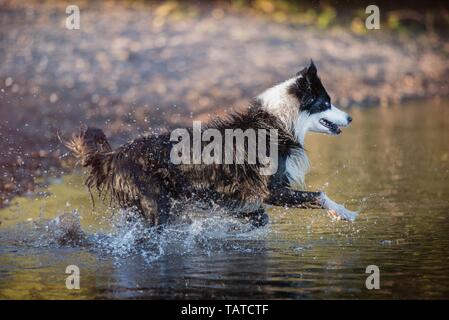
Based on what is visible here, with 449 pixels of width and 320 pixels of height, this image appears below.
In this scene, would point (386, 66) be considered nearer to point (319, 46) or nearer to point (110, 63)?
point (319, 46)

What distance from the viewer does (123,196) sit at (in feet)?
25.3

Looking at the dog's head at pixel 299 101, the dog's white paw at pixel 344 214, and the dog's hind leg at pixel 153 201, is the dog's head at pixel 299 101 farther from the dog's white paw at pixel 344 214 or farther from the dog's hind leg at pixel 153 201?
→ the dog's hind leg at pixel 153 201

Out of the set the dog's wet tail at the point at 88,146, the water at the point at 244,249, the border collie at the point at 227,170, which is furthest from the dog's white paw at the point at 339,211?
the dog's wet tail at the point at 88,146

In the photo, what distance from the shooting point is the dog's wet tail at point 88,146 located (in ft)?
25.7

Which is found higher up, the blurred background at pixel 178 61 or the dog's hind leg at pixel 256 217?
the blurred background at pixel 178 61

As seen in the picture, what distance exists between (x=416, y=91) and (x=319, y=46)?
2.55m

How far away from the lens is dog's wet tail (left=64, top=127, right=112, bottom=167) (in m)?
7.82

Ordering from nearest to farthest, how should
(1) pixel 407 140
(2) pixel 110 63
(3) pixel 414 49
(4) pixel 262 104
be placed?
(4) pixel 262 104 < (1) pixel 407 140 < (2) pixel 110 63 < (3) pixel 414 49

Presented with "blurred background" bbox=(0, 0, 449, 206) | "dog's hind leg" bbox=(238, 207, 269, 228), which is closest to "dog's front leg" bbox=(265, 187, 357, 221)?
"dog's hind leg" bbox=(238, 207, 269, 228)

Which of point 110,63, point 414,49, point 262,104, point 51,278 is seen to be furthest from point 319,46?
point 51,278

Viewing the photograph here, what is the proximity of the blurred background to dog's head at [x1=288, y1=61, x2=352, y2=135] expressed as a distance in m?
4.18

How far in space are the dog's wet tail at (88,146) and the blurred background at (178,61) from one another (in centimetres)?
320

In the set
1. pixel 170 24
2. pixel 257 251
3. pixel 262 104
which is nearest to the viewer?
pixel 257 251

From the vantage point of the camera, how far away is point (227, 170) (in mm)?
7840
